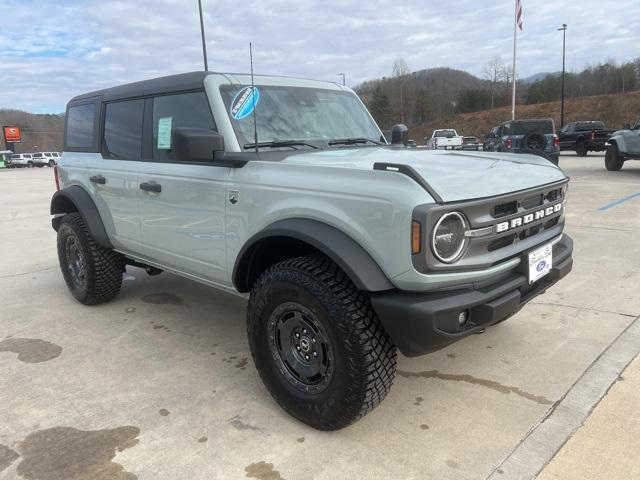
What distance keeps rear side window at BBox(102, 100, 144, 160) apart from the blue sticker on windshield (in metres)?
1.07

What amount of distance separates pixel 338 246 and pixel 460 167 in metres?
0.79

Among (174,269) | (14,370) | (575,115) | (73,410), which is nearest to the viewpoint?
(73,410)

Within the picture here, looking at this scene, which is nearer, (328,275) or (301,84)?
(328,275)

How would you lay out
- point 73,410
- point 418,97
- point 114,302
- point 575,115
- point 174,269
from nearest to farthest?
1. point 73,410
2. point 174,269
3. point 114,302
4. point 575,115
5. point 418,97

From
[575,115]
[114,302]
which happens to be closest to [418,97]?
[575,115]

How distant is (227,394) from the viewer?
3082 millimetres

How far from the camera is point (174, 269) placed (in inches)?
149

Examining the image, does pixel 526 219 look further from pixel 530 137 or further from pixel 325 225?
pixel 530 137

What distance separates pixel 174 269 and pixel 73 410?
1.18 metres

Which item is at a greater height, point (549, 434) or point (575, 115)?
point (575, 115)

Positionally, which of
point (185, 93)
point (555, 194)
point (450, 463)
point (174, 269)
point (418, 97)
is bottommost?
point (450, 463)

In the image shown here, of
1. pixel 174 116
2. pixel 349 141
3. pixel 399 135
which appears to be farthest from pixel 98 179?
pixel 399 135

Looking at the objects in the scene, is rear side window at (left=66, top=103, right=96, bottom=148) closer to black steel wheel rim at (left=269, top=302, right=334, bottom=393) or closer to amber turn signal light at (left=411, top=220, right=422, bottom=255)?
black steel wheel rim at (left=269, top=302, right=334, bottom=393)

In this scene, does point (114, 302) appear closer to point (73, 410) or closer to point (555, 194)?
point (73, 410)
